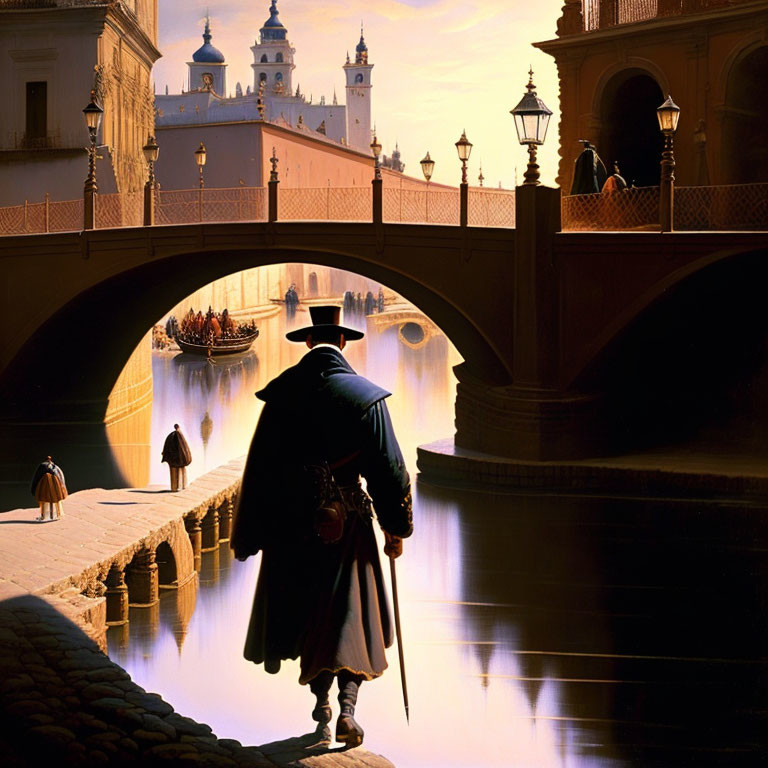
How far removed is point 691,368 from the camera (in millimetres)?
20578

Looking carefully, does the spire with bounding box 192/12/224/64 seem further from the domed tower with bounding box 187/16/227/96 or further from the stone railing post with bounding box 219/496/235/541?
the stone railing post with bounding box 219/496/235/541

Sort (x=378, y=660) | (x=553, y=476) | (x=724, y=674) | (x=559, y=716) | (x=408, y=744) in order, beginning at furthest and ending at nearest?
(x=553, y=476)
(x=724, y=674)
(x=559, y=716)
(x=408, y=744)
(x=378, y=660)

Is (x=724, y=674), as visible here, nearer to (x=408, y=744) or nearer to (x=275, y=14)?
(x=408, y=744)

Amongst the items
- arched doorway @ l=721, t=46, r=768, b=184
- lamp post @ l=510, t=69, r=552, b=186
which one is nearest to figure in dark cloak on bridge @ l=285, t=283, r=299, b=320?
arched doorway @ l=721, t=46, r=768, b=184

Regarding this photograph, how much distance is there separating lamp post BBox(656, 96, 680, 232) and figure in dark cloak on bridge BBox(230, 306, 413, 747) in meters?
11.2

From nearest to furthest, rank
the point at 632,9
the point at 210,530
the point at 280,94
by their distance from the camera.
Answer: the point at 210,530, the point at 632,9, the point at 280,94

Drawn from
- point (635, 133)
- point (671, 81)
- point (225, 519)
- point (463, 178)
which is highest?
point (671, 81)

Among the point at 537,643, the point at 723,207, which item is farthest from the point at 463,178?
→ the point at 537,643

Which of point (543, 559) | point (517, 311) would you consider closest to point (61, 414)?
point (517, 311)

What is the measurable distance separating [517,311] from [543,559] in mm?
4511

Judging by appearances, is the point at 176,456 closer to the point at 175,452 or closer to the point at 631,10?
the point at 175,452

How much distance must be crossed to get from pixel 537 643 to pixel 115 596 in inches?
146

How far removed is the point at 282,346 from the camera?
44.3 meters

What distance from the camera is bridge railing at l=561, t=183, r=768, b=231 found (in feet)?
56.0
